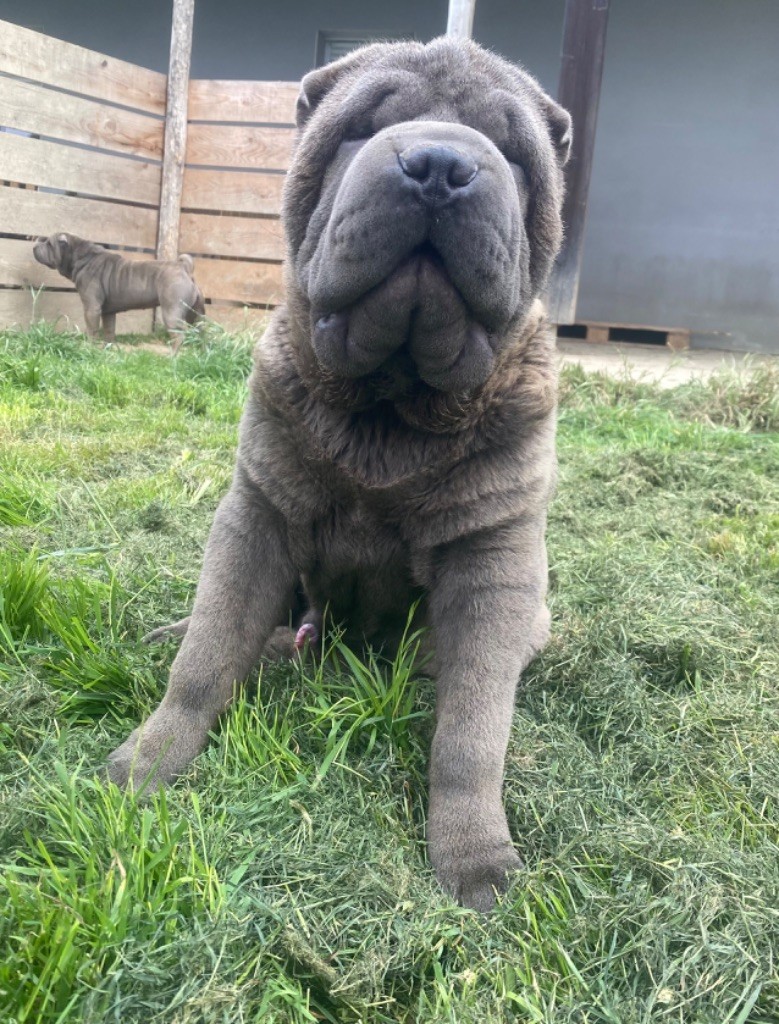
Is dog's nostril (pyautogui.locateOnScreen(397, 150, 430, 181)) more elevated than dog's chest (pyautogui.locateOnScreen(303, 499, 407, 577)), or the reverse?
dog's nostril (pyautogui.locateOnScreen(397, 150, 430, 181))

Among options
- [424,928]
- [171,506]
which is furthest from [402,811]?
[171,506]

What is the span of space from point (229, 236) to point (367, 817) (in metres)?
7.87

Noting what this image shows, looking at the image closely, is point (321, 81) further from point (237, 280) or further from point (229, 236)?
point (229, 236)

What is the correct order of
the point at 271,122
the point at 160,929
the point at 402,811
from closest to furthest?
the point at 160,929 → the point at 402,811 → the point at 271,122

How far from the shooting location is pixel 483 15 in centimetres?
1038

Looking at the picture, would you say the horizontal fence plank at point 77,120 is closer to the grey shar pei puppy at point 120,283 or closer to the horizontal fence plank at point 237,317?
the grey shar pei puppy at point 120,283

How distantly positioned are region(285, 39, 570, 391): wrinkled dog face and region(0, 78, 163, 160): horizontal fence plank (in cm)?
626

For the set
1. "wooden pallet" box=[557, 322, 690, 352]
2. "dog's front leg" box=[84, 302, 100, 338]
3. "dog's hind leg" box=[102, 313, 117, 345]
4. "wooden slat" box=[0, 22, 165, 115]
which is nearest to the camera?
"wooden slat" box=[0, 22, 165, 115]

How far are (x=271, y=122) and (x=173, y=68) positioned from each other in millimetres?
1069

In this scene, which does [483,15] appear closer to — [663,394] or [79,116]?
[79,116]

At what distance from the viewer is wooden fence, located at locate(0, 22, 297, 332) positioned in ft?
25.2

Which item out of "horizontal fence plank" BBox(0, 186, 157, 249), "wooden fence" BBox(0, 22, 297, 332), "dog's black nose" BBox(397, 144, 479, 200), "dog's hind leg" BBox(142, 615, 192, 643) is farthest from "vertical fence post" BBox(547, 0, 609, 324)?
"dog's black nose" BBox(397, 144, 479, 200)

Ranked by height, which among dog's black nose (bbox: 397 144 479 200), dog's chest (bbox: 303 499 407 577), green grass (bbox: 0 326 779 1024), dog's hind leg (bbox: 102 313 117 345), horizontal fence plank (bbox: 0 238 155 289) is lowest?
green grass (bbox: 0 326 779 1024)

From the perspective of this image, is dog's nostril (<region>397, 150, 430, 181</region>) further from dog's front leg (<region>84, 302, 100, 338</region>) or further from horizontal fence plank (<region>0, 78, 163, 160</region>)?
dog's front leg (<region>84, 302, 100, 338</region>)
